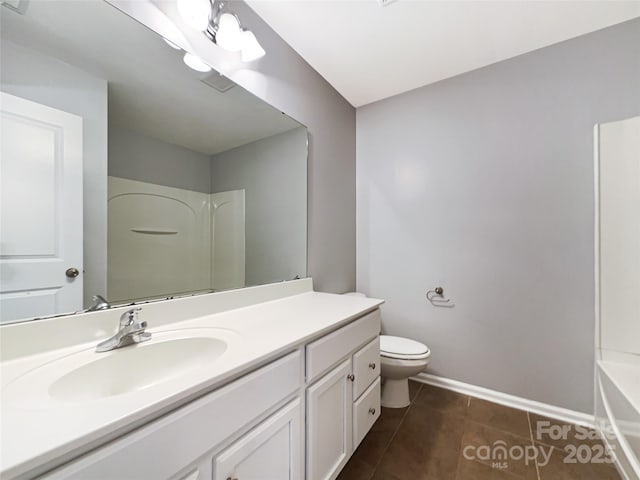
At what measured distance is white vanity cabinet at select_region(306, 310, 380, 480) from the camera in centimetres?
98

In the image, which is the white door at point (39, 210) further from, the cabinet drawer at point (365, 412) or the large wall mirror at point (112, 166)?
the cabinet drawer at point (365, 412)

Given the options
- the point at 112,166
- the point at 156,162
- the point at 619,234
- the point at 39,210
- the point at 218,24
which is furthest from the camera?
the point at 619,234

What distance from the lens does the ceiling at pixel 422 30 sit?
55.9 inches

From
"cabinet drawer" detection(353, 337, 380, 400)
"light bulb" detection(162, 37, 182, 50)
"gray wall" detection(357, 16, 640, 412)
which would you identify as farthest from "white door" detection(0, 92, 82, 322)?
"gray wall" detection(357, 16, 640, 412)

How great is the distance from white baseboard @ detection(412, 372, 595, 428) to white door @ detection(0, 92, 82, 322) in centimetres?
223

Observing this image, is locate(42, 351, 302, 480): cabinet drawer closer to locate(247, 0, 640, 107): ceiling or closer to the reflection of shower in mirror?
the reflection of shower in mirror

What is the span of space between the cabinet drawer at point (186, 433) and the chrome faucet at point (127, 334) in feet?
1.28

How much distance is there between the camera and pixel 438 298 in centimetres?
202

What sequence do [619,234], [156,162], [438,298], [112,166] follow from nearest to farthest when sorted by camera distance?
[112,166] < [156,162] < [619,234] < [438,298]

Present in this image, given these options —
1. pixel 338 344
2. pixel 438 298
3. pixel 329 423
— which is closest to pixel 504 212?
pixel 438 298

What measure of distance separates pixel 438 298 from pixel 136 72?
7.22ft

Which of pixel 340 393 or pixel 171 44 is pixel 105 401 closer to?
pixel 340 393

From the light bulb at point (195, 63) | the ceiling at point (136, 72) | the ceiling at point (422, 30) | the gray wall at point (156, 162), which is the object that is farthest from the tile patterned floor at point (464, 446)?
the ceiling at point (422, 30)

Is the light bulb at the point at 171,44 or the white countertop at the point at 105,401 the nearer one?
the white countertop at the point at 105,401
